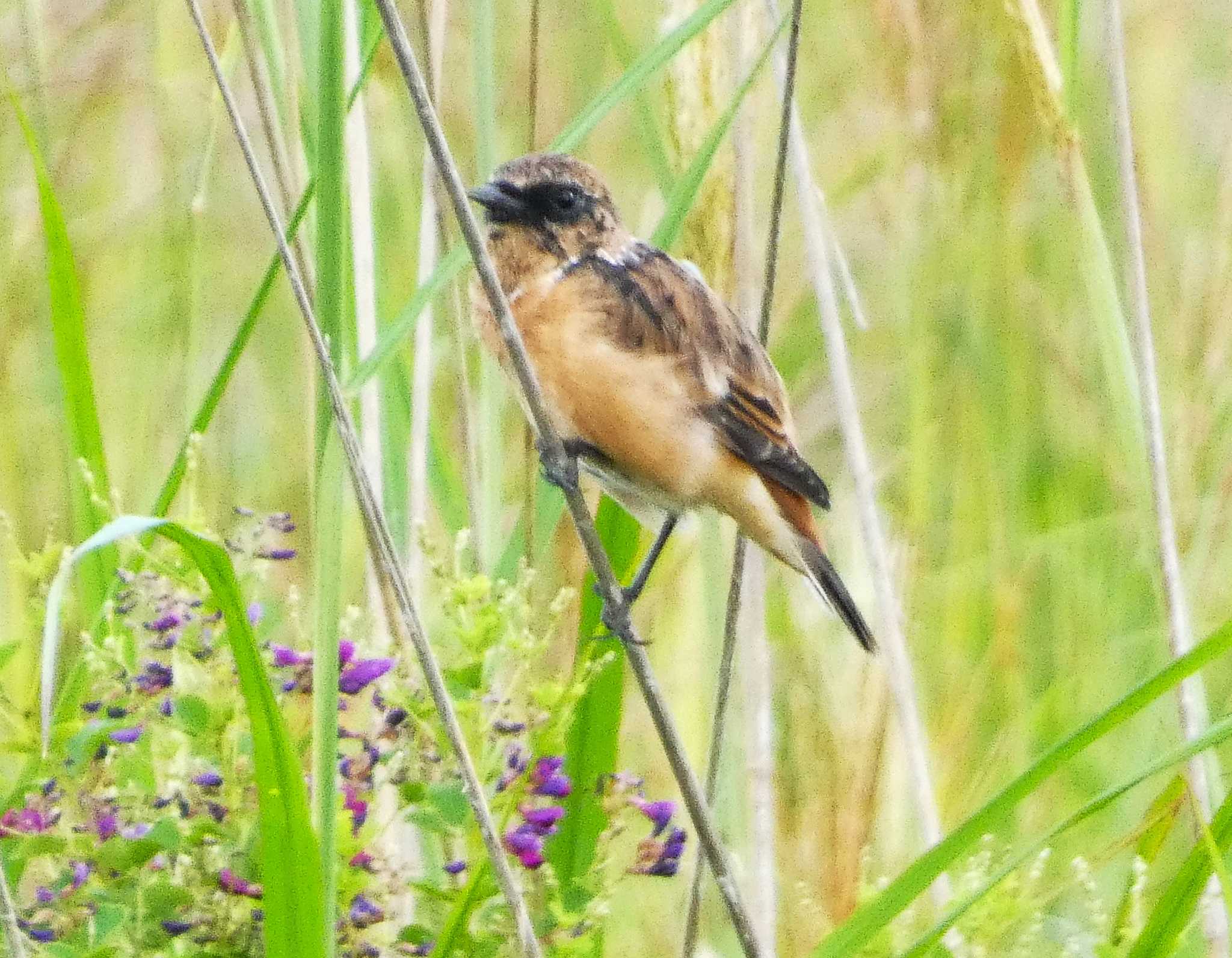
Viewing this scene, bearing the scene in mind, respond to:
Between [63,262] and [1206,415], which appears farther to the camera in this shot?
[1206,415]

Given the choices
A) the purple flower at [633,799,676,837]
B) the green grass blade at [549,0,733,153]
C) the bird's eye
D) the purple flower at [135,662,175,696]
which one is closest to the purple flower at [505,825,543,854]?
the purple flower at [633,799,676,837]

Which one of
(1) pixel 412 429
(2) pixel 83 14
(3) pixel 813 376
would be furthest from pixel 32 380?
(3) pixel 813 376

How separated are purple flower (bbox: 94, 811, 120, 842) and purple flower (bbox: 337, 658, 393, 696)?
225mm

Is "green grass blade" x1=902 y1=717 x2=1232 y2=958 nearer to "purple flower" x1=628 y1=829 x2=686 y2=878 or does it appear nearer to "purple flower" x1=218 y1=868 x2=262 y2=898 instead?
"purple flower" x1=628 y1=829 x2=686 y2=878

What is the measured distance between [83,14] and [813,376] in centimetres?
151

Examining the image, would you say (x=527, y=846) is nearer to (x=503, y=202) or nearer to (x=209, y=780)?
(x=209, y=780)

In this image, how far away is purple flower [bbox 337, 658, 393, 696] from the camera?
5.08 feet

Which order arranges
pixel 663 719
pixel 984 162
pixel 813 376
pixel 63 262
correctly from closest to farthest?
1. pixel 663 719
2. pixel 63 262
3. pixel 984 162
4. pixel 813 376

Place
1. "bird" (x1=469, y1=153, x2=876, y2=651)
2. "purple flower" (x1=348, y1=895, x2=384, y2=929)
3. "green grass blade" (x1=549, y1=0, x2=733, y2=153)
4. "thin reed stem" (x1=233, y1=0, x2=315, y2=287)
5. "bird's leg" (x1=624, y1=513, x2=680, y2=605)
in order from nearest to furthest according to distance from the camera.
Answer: "purple flower" (x1=348, y1=895, x2=384, y2=929) < "green grass blade" (x1=549, y1=0, x2=733, y2=153) < "thin reed stem" (x1=233, y1=0, x2=315, y2=287) < "bird" (x1=469, y1=153, x2=876, y2=651) < "bird's leg" (x1=624, y1=513, x2=680, y2=605)

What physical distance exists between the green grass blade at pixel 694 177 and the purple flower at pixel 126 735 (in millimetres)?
745

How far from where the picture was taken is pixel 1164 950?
57.0 inches

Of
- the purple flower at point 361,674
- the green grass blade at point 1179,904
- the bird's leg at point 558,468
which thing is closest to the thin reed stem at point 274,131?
the bird's leg at point 558,468

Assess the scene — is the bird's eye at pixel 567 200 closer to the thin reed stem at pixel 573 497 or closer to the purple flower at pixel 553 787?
the thin reed stem at pixel 573 497

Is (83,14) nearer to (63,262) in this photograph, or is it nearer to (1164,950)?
(63,262)
